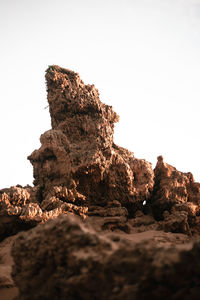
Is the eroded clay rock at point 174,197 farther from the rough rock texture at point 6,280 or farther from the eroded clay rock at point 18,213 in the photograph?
the rough rock texture at point 6,280

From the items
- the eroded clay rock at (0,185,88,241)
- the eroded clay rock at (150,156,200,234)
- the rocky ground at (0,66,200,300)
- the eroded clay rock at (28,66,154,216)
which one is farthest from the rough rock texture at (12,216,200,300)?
the eroded clay rock at (150,156,200,234)

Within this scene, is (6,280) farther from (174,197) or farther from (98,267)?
(174,197)

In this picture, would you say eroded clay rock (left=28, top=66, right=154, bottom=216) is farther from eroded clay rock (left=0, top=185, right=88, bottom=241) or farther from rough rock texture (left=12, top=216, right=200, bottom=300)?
rough rock texture (left=12, top=216, right=200, bottom=300)

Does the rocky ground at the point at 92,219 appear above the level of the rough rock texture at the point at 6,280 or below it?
above

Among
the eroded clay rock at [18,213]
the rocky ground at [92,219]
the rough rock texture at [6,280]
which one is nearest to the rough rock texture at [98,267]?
the rocky ground at [92,219]

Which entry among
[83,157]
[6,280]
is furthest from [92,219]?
[6,280]

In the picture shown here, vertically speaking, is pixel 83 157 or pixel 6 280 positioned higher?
pixel 83 157

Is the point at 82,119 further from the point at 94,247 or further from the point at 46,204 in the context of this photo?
the point at 94,247
